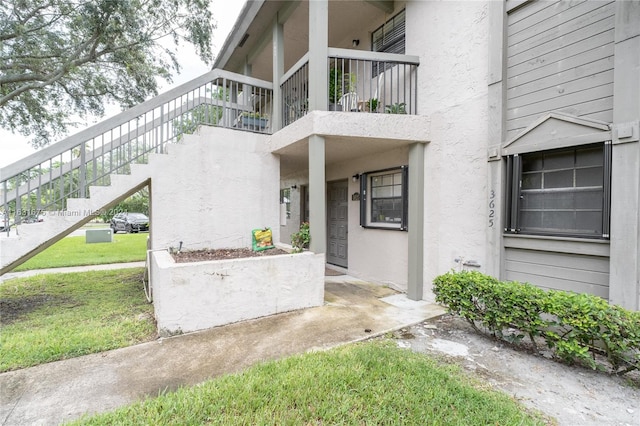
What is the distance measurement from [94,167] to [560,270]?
23.1 ft

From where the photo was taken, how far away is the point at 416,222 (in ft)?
17.2

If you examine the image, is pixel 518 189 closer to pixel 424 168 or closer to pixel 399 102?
pixel 424 168

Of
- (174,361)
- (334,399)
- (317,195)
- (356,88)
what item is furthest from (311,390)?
(356,88)

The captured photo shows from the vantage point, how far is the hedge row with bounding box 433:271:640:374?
2563mm

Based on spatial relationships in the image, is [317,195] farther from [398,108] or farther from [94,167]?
[94,167]

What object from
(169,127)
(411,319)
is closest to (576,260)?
(411,319)

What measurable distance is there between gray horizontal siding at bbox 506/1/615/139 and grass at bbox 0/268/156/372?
19.8ft

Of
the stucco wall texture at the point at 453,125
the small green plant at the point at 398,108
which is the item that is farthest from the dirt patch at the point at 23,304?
the small green plant at the point at 398,108

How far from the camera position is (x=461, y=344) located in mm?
3449

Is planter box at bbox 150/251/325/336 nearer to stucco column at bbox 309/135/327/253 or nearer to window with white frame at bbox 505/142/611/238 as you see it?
stucco column at bbox 309/135/327/253

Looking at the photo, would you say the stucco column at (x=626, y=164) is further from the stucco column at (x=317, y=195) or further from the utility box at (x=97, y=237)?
the utility box at (x=97, y=237)

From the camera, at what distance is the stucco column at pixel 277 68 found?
6.17 m

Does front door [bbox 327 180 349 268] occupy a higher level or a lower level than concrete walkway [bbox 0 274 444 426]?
higher

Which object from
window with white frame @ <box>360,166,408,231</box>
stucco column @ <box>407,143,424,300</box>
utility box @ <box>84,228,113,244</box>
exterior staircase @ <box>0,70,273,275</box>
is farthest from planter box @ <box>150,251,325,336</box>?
utility box @ <box>84,228,113,244</box>
